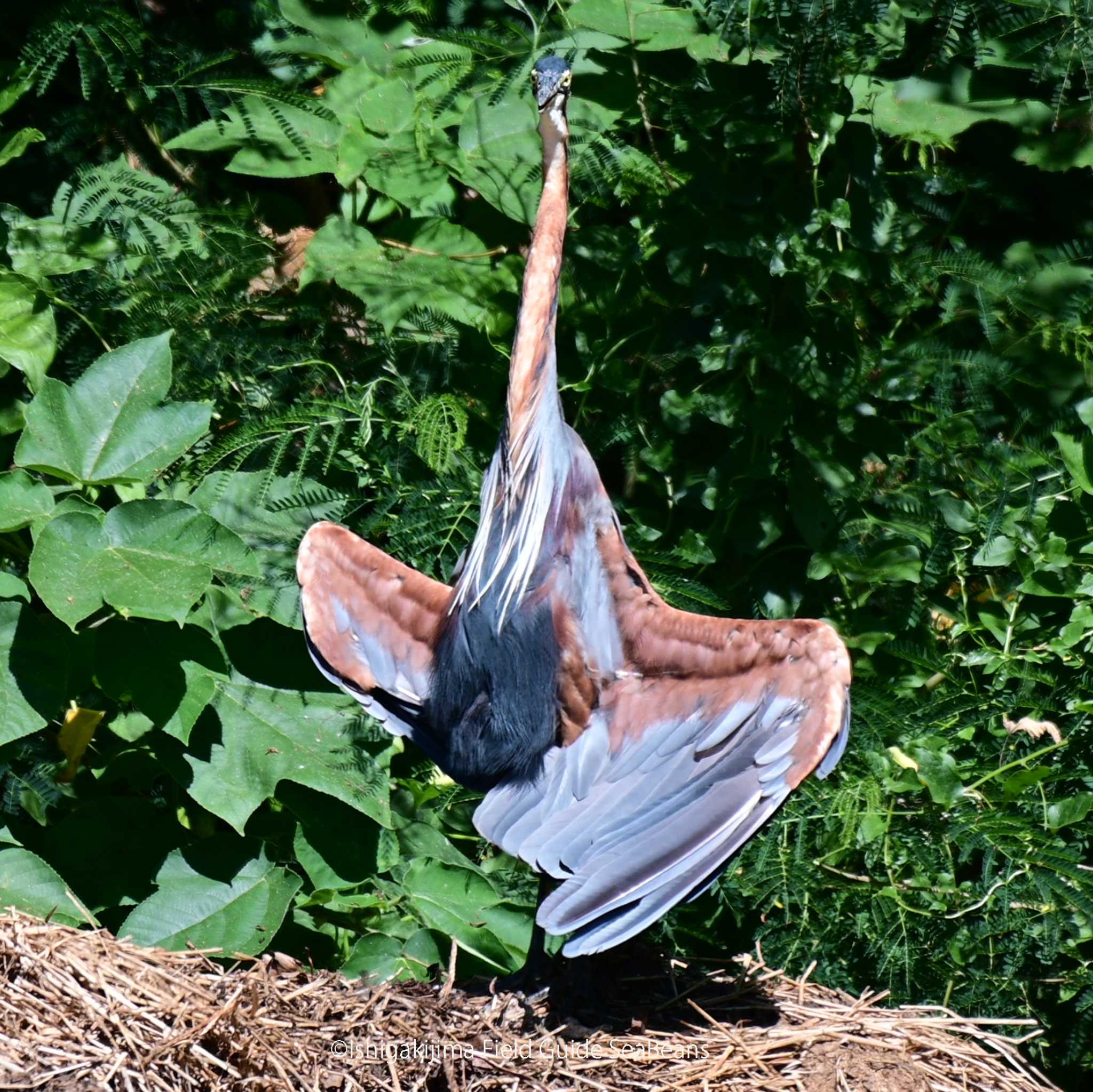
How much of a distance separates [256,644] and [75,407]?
573 millimetres

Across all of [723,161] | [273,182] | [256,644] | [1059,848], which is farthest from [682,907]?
[273,182]

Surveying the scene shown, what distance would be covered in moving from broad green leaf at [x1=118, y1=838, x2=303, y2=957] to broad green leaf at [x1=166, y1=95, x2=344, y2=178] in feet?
4.91

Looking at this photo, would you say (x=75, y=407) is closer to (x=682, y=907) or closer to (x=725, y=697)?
(x=725, y=697)

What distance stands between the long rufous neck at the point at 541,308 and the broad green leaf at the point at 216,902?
0.98m

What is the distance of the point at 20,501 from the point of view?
7.55ft

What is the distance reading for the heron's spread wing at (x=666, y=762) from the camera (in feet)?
6.39

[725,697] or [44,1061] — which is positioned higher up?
[725,697]

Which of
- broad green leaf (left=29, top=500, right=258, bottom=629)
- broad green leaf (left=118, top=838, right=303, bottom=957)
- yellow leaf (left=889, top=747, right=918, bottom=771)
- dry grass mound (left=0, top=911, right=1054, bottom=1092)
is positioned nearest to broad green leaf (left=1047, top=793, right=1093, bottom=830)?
yellow leaf (left=889, top=747, right=918, bottom=771)

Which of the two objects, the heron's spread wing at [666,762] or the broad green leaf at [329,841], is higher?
the heron's spread wing at [666,762]

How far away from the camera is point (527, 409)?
7.54 feet

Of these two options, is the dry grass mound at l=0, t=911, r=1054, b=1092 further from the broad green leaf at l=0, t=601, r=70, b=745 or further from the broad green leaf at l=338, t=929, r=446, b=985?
the broad green leaf at l=0, t=601, r=70, b=745

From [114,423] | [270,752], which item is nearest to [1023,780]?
[270,752]

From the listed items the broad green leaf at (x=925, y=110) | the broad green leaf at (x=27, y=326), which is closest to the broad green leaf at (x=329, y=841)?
the broad green leaf at (x=27, y=326)

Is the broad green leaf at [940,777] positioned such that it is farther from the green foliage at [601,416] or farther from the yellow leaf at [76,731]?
the yellow leaf at [76,731]
